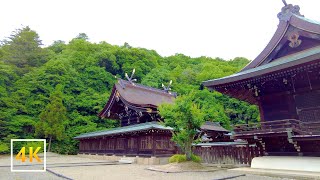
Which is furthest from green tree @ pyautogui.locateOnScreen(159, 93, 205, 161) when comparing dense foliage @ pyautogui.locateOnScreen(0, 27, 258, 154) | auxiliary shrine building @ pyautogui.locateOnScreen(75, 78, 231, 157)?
dense foliage @ pyautogui.locateOnScreen(0, 27, 258, 154)

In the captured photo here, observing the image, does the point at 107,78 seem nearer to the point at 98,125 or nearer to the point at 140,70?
the point at 140,70

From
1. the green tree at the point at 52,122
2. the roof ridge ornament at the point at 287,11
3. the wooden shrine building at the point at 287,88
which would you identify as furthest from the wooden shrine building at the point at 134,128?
the roof ridge ornament at the point at 287,11

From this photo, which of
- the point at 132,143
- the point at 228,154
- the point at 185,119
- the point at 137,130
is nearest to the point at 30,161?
the point at 185,119

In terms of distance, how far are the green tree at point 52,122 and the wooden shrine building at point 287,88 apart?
24659mm

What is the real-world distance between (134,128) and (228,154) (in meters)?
8.52

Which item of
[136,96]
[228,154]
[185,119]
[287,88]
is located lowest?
[228,154]

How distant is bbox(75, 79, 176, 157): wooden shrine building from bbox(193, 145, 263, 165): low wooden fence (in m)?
3.54

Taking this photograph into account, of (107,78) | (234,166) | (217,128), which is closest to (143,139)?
(234,166)

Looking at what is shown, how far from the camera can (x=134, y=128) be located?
20328 mm

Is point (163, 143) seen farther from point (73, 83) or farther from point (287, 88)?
point (73, 83)

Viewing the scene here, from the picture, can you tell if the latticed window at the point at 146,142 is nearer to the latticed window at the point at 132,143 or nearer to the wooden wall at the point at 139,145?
the wooden wall at the point at 139,145

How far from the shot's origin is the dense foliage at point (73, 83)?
33.0 metres

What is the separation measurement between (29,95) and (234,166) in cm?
3161

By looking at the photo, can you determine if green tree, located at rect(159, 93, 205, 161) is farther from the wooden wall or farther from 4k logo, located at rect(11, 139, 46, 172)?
4k logo, located at rect(11, 139, 46, 172)
